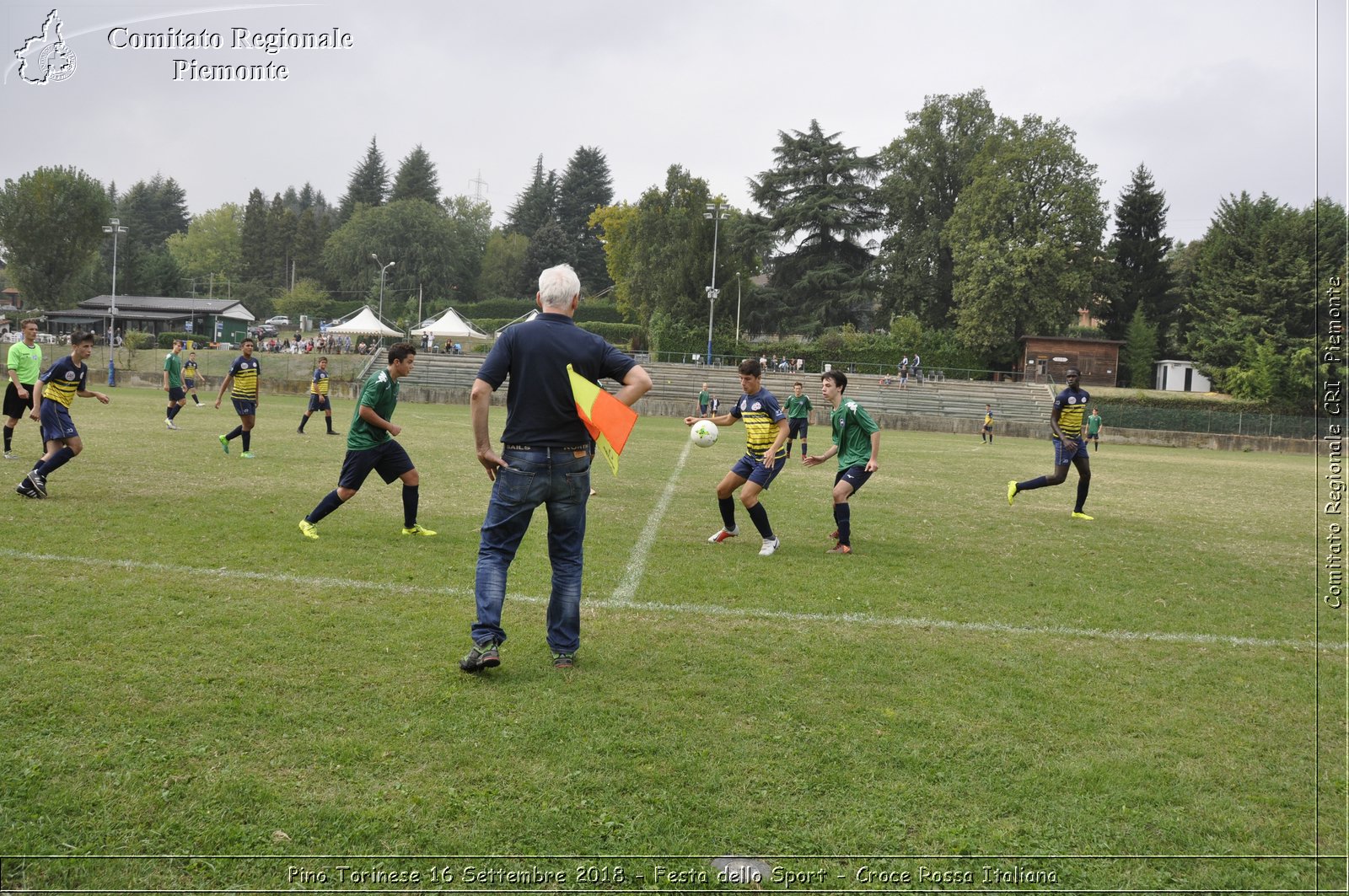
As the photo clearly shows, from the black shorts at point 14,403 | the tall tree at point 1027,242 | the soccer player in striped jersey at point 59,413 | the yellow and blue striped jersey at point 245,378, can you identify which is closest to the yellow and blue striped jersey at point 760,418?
the soccer player in striped jersey at point 59,413

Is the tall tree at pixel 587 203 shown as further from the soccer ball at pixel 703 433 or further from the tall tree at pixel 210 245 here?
the soccer ball at pixel 703 433

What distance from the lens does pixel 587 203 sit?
101562mm

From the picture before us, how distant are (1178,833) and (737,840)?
1751 millimetres

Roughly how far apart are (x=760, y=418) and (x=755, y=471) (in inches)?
24.9

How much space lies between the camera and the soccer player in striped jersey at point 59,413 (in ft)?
34.0

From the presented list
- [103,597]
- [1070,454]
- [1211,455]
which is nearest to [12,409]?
[103,597]

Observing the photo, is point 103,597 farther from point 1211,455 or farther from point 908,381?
point 908,381

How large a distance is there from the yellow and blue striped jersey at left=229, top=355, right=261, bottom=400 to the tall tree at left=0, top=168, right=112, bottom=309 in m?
69.3

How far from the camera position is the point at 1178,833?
142 inches

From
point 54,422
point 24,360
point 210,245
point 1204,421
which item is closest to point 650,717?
point 54,422

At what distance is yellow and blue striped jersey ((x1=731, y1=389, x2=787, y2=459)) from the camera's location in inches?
401

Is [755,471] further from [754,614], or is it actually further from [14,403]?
[14,403]

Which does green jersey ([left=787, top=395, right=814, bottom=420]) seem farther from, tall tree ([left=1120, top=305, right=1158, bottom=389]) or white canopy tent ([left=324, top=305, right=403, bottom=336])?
tall tree ([left=1120, top=305, right=1158, bottom=389])

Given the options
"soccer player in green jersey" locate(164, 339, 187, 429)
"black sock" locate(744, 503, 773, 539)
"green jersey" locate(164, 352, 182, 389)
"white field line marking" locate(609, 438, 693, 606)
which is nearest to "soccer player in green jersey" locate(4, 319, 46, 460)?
"soccer player in green jersey" locate(164, 339, 187, 429)
